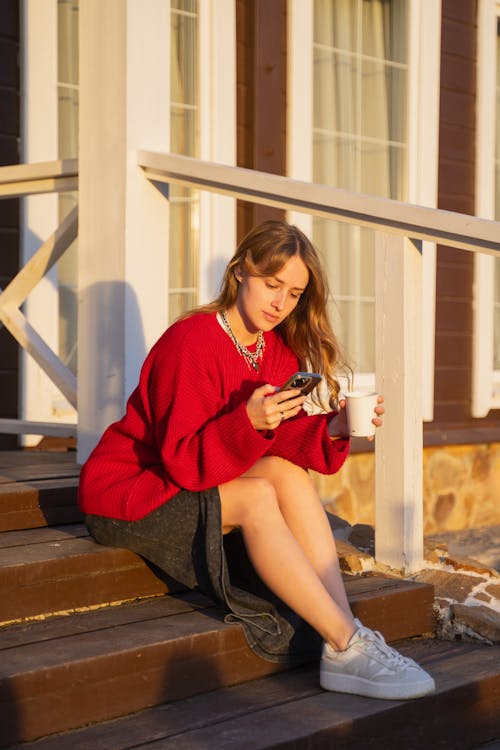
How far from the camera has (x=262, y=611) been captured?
2.81 meters

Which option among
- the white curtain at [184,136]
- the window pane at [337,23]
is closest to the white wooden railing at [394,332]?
the white curtain at [184,136]

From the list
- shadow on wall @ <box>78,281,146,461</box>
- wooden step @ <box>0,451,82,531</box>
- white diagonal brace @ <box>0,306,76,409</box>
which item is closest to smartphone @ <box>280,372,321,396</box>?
wooden step @ <box>0,451,82,531</box>

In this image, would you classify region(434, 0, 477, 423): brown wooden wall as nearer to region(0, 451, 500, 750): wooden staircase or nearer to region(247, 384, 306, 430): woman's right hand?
region(0, 451, 500, 750): wooden staircase

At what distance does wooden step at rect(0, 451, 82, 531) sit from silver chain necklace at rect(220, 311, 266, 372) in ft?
2.25

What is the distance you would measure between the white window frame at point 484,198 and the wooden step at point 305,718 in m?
4.00

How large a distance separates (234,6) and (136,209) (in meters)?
2.23

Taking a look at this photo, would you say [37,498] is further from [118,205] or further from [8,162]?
[8,162]

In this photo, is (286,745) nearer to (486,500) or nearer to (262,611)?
Answer: (262,611)

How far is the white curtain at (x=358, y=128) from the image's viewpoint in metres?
6.34

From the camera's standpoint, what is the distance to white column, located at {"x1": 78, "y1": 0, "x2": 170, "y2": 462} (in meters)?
3.71

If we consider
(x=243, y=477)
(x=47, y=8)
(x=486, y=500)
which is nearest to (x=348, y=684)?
(x=243, y=477)

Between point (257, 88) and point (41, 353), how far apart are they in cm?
223

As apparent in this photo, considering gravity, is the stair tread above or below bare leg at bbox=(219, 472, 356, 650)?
below

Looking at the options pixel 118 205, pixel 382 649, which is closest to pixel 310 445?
pixel 382 649
